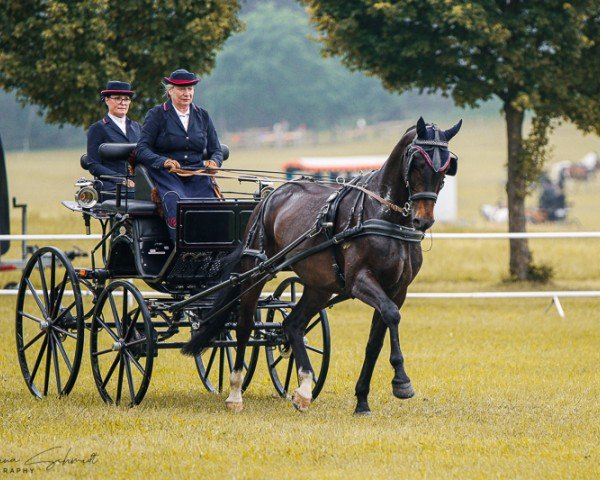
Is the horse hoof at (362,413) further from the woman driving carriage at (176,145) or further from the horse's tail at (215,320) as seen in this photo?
the woman driving carriage at (176,145)

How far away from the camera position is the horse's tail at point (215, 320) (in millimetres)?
9328

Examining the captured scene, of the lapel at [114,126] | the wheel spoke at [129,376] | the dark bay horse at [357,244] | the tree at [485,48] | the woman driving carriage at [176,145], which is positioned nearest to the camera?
the dark bay horse at [357,244]

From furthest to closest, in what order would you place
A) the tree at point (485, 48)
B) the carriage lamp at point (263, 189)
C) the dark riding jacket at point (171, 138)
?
the tree at point (485, 48) → the carriage lamp at point (263, 189) → the dark riding jacket at point (171, 138)

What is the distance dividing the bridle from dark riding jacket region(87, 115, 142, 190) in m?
3.38

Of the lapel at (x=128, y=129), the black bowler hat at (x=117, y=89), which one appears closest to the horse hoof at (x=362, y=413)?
the lapel at (x=128, y=129)

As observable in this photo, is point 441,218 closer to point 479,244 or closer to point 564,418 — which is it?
point 479,244

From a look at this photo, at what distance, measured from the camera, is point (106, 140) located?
10922 millimetres

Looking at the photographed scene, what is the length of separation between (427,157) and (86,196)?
126 inches

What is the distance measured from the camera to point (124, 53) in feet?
61.3

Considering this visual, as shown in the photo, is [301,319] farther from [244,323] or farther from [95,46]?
[95,46]

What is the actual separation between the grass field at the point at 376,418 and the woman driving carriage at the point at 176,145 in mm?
1667

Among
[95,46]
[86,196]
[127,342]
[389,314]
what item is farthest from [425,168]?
[95,46]

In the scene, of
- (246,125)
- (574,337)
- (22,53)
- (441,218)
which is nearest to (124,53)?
(22,53)

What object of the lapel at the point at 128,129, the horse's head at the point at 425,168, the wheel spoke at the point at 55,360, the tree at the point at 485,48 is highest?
the tree at the point at 485,48
